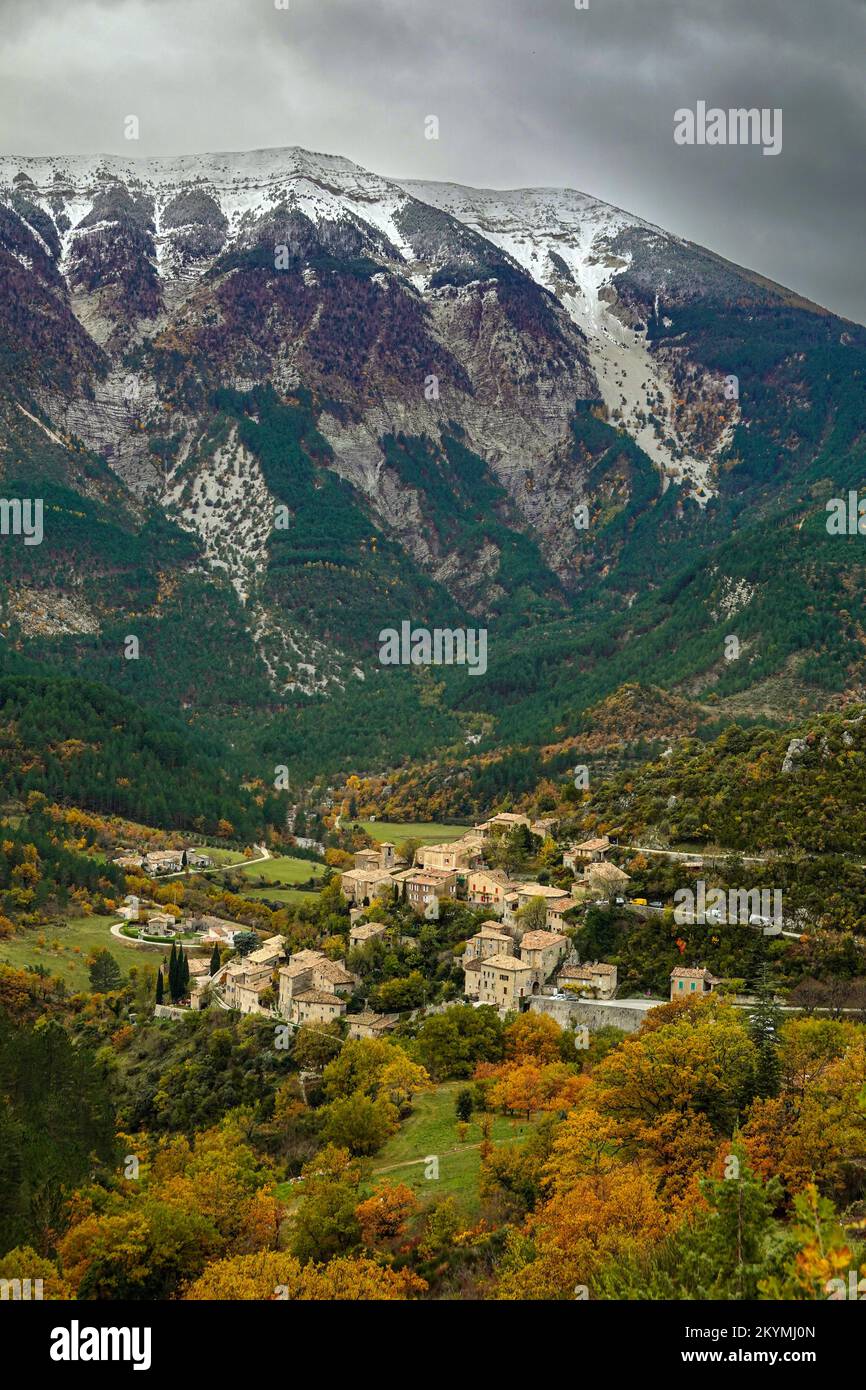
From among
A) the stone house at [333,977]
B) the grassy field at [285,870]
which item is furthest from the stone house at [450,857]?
the grassy field at [285,870]

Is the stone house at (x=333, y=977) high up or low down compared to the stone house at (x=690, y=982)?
down

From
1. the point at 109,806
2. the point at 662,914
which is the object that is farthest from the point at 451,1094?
the point at 109,806

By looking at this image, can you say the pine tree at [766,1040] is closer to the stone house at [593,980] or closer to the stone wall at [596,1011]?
the stone wall at [596,1011]

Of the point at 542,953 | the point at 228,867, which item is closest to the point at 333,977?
the point at 542,953

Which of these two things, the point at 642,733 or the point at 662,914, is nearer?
the point at 662,914

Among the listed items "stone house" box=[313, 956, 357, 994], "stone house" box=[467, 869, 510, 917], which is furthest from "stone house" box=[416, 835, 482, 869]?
"stone house" box=[313, 956, 357, 994]

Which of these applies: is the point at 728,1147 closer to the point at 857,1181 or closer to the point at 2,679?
the point at 857,1181

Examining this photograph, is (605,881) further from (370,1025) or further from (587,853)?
(370,1025)
